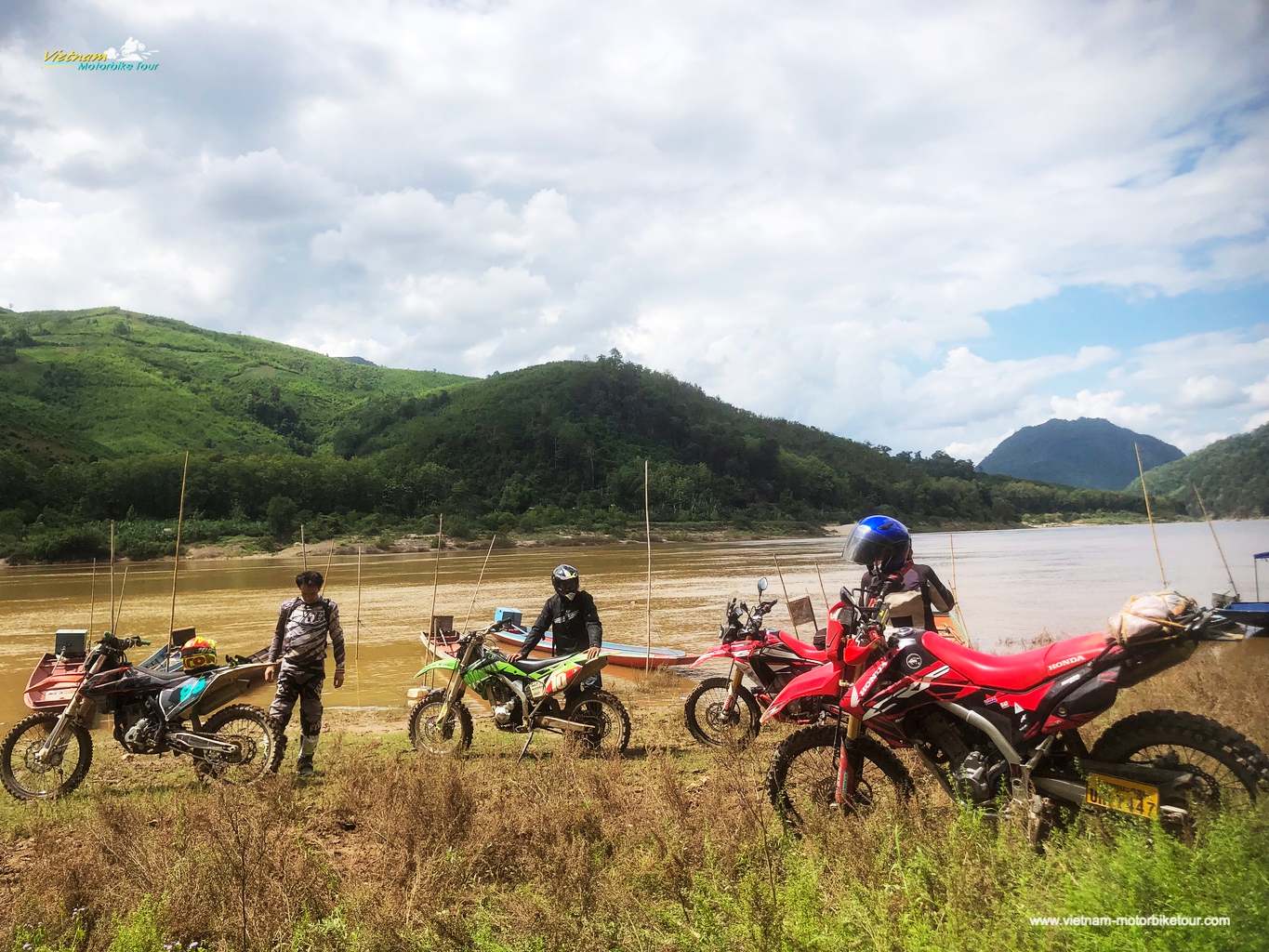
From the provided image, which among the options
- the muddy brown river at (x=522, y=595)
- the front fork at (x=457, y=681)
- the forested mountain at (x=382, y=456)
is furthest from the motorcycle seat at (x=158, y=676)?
the forested mountain at (x=382, y=456)

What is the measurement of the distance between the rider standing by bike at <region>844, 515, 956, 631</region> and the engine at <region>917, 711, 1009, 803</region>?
4.29ft

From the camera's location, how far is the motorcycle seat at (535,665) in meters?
7.48

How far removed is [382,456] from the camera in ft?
329

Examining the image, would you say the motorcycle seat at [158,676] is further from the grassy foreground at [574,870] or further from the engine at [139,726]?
the grassy foreground at [574,870]

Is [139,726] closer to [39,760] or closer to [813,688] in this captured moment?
[39,760]

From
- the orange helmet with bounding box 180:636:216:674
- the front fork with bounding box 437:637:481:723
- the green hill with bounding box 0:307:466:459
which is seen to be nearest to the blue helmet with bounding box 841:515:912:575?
the front fork with bounding box 437:637:481:723

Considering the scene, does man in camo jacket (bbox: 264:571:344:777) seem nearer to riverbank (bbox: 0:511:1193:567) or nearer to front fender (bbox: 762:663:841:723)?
front fender (bbox: 762:663:841:723)

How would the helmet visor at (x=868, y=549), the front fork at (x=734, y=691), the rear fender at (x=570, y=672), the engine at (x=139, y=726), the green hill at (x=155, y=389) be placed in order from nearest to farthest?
the helmet visor at (x=868, y=549)
the engine at (x=139, y=726)
the rear fender at (x=570, y=672)
the front fork at (x=734, y=691)
the green hill at (x=155, y=389)

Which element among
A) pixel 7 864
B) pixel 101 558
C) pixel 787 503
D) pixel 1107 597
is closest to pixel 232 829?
pixel 7 864

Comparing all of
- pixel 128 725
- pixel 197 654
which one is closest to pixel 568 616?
pixel 128 725

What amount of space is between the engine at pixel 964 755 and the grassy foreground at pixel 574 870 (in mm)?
194

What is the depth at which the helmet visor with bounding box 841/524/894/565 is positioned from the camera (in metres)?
5.80

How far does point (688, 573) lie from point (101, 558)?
38.9m

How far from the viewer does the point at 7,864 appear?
505 cm
